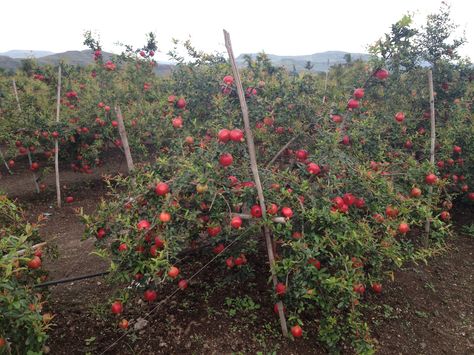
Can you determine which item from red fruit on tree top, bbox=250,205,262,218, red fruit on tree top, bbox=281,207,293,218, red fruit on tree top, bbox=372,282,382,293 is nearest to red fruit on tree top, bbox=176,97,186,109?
→ red fruit on tree top, bbox=250,205,262,218

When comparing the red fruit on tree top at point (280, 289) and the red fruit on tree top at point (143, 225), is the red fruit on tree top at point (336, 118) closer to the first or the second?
the red fruit on tree top at point (280, 289)

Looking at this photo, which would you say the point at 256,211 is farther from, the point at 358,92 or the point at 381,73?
the point at 381,73

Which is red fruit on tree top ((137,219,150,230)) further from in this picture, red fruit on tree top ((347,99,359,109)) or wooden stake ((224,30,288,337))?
red fruit on tree top ((347,99,359,109))

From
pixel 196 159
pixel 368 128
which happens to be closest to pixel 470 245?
pixel 368 128

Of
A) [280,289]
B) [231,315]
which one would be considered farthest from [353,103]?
[231,315]

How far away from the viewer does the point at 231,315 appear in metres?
3.38

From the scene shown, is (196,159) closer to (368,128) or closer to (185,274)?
(185,274)

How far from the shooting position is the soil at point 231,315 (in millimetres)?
3123

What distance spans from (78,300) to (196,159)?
2186 mm

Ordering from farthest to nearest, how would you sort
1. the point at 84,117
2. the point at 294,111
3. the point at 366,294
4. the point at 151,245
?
the point at 84,117
the point at 294,111
the point at 366,294
the point at 151,245

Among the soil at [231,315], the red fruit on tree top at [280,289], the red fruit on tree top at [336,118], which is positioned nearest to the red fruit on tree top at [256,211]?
the red fruit on tree top at [280,289]

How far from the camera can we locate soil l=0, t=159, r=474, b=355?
10.2ft

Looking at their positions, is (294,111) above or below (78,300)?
above

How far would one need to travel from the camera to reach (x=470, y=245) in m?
5.36
